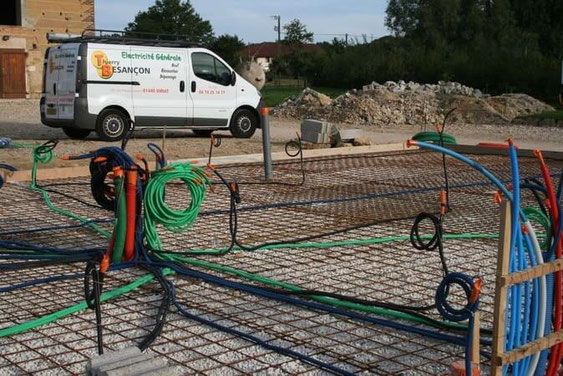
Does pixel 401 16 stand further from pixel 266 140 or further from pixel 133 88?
pixel 266 140

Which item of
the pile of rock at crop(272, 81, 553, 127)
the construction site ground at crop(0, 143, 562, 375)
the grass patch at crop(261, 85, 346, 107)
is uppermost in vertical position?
the grass patch at crop(261, 85, 346, 107)

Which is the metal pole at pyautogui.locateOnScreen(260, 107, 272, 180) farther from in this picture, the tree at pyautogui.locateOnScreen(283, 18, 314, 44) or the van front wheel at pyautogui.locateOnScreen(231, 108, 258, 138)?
the tree at pyautogui.locateOnScreen(283, 18, 314, 44)

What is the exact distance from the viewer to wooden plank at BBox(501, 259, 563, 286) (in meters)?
2.30

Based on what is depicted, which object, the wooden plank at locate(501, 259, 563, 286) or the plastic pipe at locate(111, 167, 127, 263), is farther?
the plastic pipe at locate(111, 167, 127, 263)

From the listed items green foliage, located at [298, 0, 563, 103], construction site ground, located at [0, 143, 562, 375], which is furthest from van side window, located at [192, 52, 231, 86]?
green foliage, located at [298, 0, 563, 103]

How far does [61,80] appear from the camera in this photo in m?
13.5

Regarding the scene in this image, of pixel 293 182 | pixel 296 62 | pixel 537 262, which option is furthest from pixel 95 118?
pixel 296 62

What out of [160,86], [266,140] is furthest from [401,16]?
[266,140]

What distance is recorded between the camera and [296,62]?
45.3m

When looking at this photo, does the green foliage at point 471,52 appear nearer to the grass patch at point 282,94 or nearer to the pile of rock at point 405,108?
the grass patch at point 282,94

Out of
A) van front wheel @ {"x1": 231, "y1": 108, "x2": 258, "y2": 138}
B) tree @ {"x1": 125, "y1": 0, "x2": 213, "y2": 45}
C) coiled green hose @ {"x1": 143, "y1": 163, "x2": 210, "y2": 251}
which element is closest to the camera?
coiled green hose @ {"x1": 143, "y1": 163, "x2": 210, "y2": 251}

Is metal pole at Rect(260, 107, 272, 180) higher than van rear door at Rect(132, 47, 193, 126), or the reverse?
van rear door at Rect(132, 47, 193, 126)

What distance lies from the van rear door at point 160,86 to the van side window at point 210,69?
0.27 meters

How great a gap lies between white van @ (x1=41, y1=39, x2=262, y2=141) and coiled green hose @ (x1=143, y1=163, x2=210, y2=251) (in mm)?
8569
